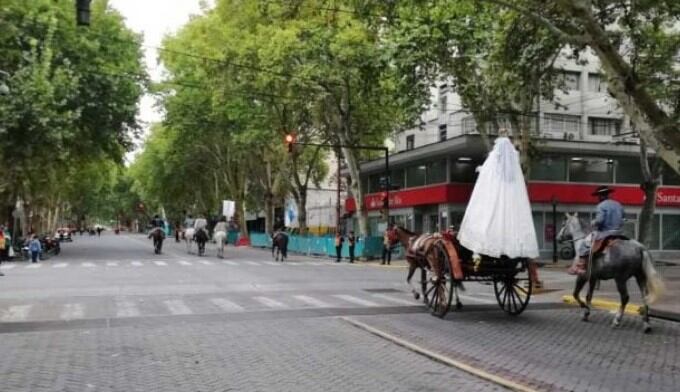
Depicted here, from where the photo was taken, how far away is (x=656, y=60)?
21.8 meters

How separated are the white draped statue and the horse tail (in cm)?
173

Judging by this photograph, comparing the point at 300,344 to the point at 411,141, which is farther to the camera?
the point at 411,141

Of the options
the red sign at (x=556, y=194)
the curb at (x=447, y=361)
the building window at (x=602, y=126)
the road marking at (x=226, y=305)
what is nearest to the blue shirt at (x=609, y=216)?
the curb at (x=447, y=361)

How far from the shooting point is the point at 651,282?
11.7 meters

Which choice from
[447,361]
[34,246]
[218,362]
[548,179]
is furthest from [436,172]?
[218,362]

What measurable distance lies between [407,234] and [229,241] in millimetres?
51737

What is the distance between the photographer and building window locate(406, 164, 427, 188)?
42.6 meters

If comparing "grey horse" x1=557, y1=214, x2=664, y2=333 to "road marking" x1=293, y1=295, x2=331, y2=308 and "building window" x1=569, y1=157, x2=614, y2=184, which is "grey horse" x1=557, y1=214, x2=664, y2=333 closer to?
"road marking" x1=293, y1=295, x2=331, y2=308

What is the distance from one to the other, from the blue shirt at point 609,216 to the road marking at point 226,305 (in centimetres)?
681

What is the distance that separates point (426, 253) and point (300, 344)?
164 inches

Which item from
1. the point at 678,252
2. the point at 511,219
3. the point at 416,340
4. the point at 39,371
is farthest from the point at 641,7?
the point at 678,252

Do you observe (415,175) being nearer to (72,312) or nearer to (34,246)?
(34,246)

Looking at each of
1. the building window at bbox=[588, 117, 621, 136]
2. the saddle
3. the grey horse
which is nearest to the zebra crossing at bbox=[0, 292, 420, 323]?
the saddle

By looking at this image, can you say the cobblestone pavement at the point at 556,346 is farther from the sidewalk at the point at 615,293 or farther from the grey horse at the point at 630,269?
the sidewalk at the point at 615,293
